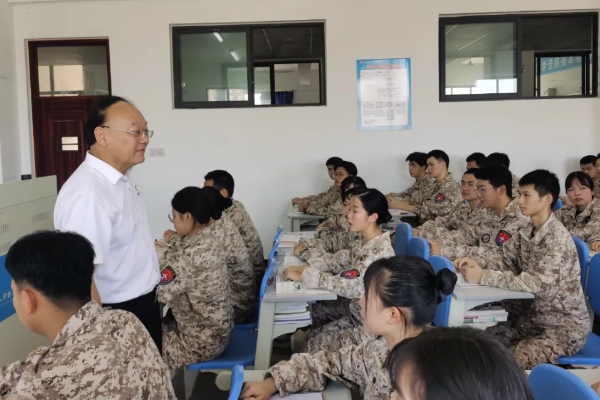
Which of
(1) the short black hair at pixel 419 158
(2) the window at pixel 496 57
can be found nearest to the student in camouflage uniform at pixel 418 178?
(1) the short black hair at pixel 419 158

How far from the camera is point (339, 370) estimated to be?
1588mm

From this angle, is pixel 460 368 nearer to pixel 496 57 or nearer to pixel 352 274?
pixel 352 274

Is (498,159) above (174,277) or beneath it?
above

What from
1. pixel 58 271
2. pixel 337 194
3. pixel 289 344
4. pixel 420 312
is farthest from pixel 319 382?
pixel 337 194

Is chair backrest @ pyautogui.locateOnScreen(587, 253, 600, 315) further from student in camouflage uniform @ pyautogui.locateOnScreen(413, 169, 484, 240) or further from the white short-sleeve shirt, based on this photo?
the white short-sleeve shirt

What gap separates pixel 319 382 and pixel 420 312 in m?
0.36

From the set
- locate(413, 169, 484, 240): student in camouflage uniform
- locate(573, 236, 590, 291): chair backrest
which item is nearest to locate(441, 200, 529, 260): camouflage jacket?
locate(413, 169, 484, 240): student in camouflage uniform

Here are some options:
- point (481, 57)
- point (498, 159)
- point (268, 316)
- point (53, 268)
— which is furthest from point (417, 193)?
point (53, 268)

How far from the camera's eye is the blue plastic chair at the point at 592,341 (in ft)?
7.48

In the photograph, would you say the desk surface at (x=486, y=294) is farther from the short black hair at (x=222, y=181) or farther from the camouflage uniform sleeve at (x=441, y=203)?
the camouflage uniform sleeve at (x=441, y=203)

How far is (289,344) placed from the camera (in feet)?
11.8

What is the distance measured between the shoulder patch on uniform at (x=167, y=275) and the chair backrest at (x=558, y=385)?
151 cm

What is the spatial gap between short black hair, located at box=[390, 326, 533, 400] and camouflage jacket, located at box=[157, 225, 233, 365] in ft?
5.48

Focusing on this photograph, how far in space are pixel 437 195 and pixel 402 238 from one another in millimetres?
1642
